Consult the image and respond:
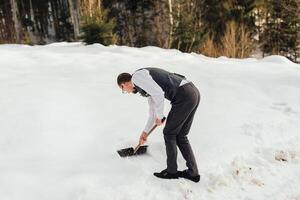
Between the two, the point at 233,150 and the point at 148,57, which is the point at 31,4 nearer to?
the point at 148,57

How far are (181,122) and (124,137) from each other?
138cm

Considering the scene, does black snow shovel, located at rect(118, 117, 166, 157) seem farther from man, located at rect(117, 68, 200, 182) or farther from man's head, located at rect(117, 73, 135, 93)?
man's head, located at rect(117, 73, 135, 93)

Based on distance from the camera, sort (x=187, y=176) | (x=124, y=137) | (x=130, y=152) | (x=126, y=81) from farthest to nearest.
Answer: (x=124, y=137) < (x=130, y=152) < (x=187, y=176) < (x=126, y=81)

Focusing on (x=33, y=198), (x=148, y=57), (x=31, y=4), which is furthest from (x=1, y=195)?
(x=31, y=4)

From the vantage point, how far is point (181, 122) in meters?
4.56

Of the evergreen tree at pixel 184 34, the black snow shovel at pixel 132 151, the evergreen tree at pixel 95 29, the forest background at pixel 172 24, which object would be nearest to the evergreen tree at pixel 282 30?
the forest background at pixel 172 24

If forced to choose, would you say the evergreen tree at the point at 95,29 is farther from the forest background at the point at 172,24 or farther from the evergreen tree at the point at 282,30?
the evergreen tree at the point at 282,30

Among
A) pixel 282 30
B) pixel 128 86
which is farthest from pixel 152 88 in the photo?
pixel 282 30

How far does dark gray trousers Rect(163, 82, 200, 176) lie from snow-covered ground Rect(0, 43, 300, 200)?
9.7 inches

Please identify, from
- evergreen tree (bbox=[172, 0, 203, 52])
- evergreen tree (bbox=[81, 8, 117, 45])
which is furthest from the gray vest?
evergreen tree (bbox=[172, 0, 203, 52])

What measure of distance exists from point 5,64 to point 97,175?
16.2ft

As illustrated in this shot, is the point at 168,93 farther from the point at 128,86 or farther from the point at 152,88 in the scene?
the point at 128,86

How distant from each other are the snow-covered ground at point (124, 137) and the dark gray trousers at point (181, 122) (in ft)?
0.81

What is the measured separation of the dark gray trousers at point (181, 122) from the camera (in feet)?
14.7
